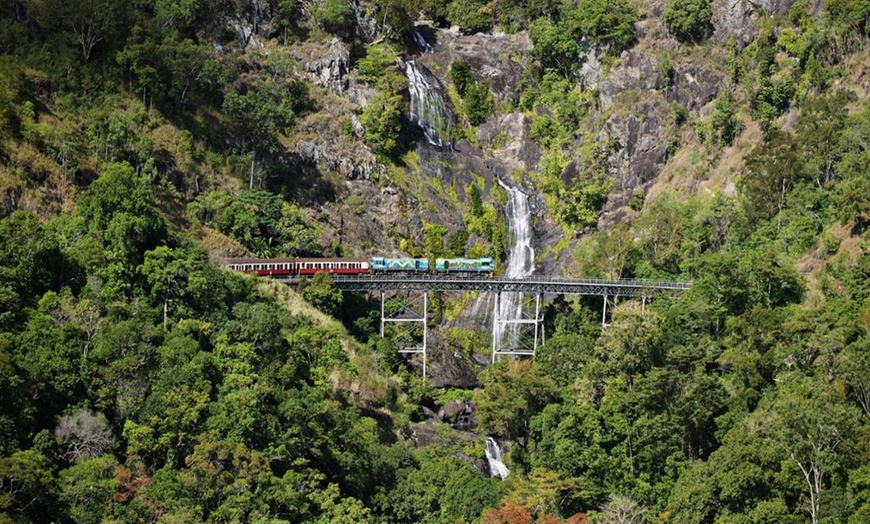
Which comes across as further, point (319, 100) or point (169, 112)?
point (319, 100)

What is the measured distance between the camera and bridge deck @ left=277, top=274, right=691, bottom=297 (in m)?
103

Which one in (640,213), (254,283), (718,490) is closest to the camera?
(718,490)

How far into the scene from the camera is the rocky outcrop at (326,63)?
414 ft

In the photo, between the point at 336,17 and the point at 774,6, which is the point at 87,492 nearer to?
the point at 336,17

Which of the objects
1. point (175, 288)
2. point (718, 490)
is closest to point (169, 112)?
point (175, 288)

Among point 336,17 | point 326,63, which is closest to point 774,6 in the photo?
point 336,17

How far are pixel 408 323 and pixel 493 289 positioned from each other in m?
8.40

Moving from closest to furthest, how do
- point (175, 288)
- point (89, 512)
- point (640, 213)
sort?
point (89, 512) → point (175, 288) → point (640, 213)

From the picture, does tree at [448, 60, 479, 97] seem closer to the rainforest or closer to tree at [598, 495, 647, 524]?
the rainforest

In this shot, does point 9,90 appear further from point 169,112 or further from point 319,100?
point 319,100

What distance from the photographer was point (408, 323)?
10819cm

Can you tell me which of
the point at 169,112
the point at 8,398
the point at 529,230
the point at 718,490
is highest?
the point at 169,112

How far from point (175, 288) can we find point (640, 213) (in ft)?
151

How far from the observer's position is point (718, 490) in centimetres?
7669
